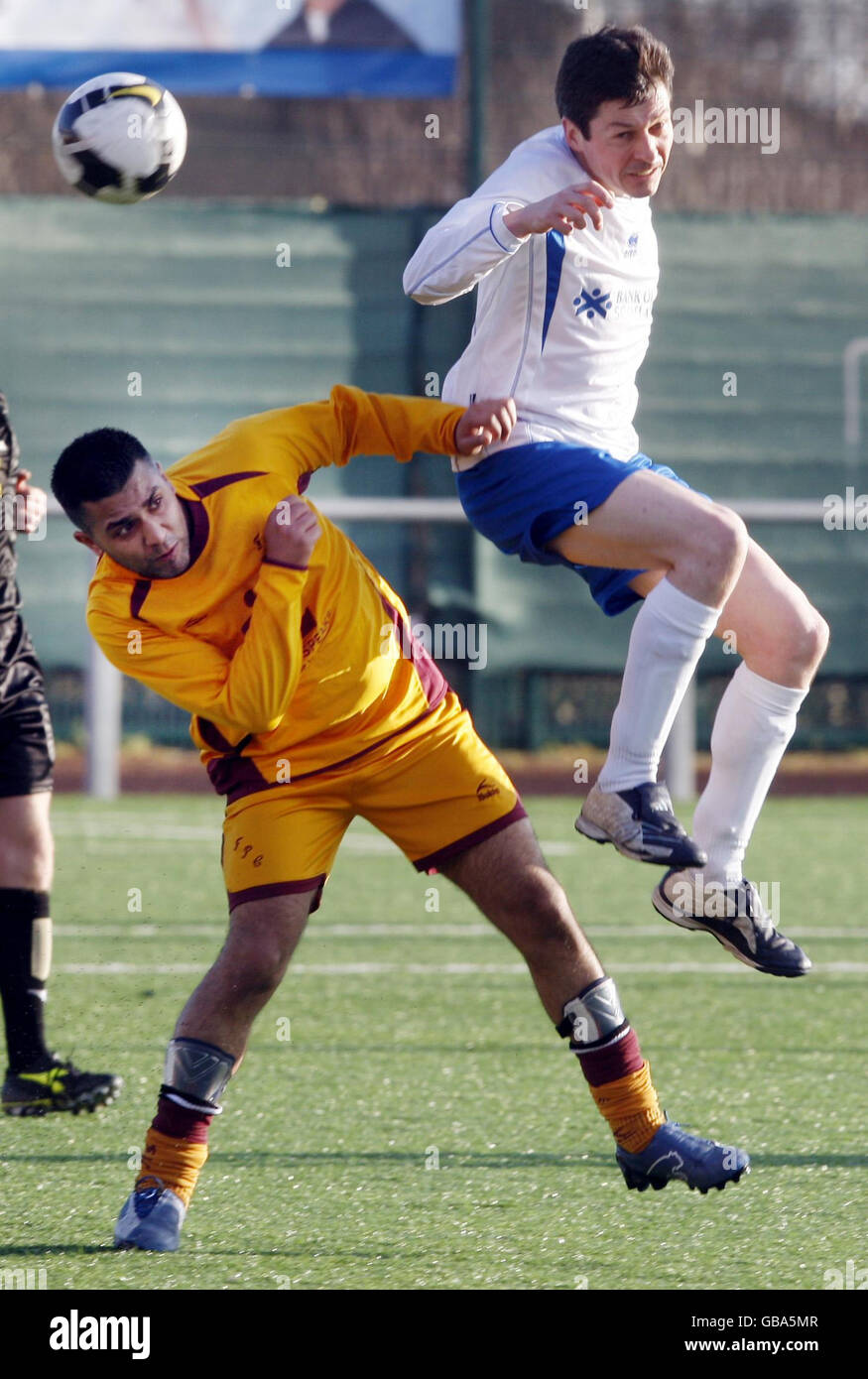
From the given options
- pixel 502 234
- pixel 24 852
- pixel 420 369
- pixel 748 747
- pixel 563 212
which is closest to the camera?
pixel 563 212

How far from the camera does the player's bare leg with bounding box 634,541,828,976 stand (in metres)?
4.05

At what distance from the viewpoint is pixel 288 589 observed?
12.1 feet

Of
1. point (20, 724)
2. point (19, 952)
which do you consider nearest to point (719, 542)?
point (20, 724)

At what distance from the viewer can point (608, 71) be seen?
383cm

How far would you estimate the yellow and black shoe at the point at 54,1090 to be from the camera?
487 cm

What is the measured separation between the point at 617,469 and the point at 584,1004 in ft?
3.47

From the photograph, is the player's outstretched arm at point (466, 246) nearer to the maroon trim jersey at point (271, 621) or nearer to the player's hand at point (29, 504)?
the maroon trim jersey at point (271, 621)

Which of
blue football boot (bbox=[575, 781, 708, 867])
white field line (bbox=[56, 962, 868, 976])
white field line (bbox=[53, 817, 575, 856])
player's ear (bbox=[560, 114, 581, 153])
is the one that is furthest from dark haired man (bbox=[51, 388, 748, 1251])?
white field line (bbox=[53, 817, 575, 856])

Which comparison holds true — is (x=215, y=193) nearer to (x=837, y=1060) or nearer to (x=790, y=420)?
(x=790, y=420)

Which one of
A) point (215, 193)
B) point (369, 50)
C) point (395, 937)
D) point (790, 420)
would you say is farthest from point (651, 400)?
point (395, 937)

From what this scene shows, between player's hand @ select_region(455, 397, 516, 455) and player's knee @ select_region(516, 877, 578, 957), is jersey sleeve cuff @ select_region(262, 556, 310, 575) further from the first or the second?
player's knee @ select_region(516, 877, 578, 957)

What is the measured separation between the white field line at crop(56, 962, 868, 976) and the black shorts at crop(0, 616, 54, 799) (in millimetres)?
1927

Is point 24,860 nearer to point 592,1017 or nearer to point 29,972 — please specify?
point 29,972

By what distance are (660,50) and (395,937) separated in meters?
4.33
